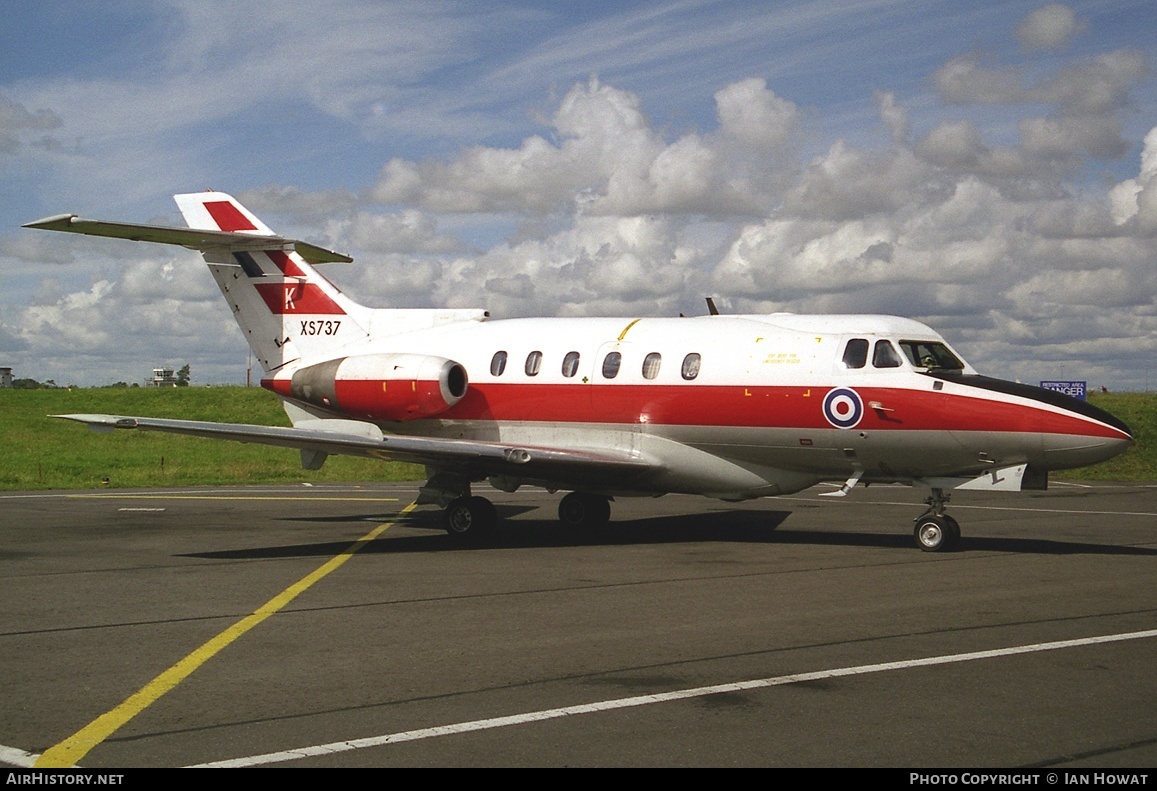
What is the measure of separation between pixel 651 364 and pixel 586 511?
3512 millimetres

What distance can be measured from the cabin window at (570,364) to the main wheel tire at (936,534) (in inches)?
232

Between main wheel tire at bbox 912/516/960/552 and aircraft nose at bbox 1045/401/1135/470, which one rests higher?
aircraft nose at bbox 1045/401/1135/470

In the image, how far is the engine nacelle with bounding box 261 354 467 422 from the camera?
1878cm

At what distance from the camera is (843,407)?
1559cm

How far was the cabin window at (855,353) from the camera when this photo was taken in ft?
51.7

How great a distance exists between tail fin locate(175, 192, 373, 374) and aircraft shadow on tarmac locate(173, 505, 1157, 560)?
3339mm

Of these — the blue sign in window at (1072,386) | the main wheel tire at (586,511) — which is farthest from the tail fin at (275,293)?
the blue sign in window at (1072,386)

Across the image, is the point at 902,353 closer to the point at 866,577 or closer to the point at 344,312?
the point at 866,577

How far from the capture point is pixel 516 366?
18781mm

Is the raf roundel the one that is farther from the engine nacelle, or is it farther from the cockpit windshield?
the engine nacelle

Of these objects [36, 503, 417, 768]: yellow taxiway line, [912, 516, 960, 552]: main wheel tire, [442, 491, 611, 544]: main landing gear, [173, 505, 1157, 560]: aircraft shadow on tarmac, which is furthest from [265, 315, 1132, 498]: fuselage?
[36, 503, 417, 768]: yellow taxiway line

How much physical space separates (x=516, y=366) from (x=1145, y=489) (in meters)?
19.0

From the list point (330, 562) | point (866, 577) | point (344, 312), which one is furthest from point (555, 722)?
point (344, 312)

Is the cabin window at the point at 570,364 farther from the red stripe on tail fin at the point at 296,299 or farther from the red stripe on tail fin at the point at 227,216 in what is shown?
the red stripe on tail fin at the point at 227,216
